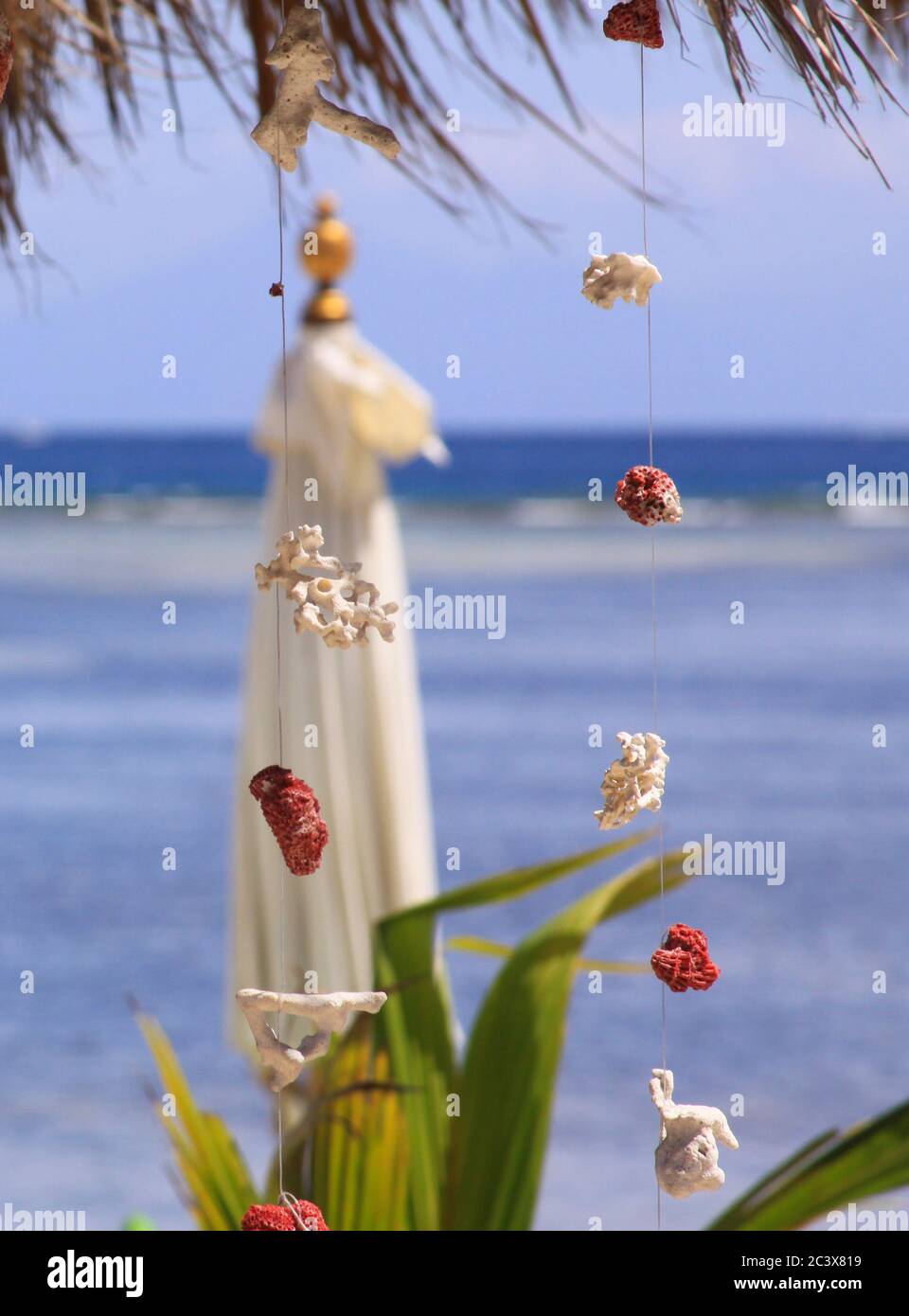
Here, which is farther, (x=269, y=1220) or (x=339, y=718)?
(x=339, y=718)

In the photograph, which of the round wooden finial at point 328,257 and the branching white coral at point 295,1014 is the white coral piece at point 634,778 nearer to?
the branching white coral at point 295,1014

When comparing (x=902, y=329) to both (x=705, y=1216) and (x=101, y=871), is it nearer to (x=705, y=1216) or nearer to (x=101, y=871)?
(x=101, y=871)

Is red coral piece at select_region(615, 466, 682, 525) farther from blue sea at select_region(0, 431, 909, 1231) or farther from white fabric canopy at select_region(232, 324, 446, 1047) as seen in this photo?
white fabric canopy at select_region(232, 324, 446, 1047)

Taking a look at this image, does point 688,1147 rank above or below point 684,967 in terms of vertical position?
below

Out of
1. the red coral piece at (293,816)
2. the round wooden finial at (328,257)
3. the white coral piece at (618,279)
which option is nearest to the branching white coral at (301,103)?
the white coral piece at (618,279)

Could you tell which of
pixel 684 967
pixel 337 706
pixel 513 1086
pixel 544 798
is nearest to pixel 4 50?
pixel 684 967

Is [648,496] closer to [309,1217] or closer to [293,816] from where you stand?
[293,816]
